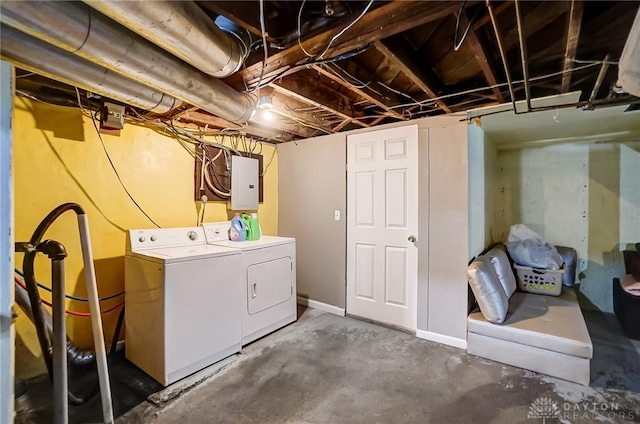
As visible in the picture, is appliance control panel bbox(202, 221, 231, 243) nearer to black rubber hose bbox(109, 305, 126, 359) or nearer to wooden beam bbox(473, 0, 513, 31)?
black rubber hose bbox(109, 305, 126, 359)

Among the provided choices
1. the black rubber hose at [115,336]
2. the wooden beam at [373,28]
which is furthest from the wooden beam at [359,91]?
the black rubber hose at [115,336]

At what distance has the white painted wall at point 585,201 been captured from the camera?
10.3ft

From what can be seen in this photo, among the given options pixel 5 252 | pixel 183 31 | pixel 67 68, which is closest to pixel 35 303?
pixel 5 252

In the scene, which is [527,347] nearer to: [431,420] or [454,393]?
[454,393]

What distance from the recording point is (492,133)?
9.80 feet

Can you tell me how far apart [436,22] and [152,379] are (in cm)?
301

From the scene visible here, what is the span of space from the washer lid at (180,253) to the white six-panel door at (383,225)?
140 centimetres

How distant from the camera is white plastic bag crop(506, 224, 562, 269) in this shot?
292 centimetres

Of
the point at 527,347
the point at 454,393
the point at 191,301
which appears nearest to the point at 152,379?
the point at 191,301

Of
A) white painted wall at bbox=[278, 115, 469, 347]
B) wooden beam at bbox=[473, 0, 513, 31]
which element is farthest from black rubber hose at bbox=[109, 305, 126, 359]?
wooden beam at bbox=[473, 0, 513, 31]

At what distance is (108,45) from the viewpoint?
117cm

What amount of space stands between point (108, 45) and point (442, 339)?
3088 millimetres

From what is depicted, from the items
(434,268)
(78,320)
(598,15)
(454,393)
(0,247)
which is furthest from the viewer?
(434,268)

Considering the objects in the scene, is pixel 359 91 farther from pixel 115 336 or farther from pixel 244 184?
pixel 115 336
